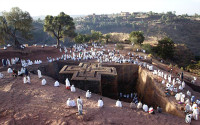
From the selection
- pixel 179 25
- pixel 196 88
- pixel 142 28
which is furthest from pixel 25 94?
pixel 179 25

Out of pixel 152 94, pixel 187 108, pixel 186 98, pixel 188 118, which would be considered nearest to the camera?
pixel 188 118

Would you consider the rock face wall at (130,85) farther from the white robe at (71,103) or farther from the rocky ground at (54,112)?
the white robe at (71,103)

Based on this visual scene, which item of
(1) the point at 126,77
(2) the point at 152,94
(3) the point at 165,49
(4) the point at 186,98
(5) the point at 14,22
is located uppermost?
(5) the point at 14,22

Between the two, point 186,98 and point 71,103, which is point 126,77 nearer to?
point 186,98

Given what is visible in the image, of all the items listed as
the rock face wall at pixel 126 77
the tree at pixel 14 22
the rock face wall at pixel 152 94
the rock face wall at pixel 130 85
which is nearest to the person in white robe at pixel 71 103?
the rock face wall at pixel 130 85

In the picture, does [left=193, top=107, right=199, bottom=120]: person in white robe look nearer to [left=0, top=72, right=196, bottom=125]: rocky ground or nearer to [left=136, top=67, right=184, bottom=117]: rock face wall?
[left=0, top=72, right=196, bottom=125]: rocky ground

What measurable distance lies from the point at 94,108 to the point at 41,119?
276 cm

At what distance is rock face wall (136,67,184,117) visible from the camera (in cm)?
985

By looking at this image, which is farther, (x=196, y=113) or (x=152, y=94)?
(x=152, y=94)

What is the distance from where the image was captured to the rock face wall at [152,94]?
9.85 m

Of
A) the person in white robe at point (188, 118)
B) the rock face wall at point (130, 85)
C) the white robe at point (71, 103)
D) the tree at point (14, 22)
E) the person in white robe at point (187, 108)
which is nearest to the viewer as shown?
the person in white robe at point (188, 118)

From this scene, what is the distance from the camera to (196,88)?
47.8 feet

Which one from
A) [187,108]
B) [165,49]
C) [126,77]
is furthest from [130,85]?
[165,49]

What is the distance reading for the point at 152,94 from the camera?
12.9m
